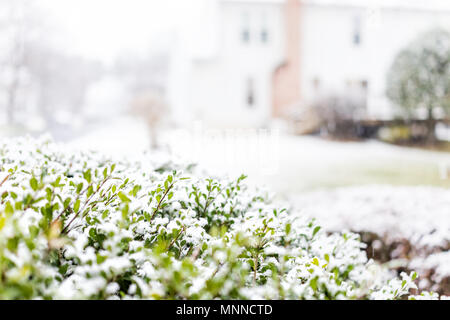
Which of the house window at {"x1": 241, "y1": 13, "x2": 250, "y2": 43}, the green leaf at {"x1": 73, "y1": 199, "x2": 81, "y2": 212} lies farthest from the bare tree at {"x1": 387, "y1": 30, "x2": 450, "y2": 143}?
→ the green leaf at {"x1": 73, "y1": 199, "x2": 81, "y2": 212}

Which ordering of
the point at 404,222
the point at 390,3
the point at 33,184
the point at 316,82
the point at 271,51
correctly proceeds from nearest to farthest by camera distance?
the point at 33,184 < the point at 404,222 < the point at 390,3 < the point at 271,51 < the point at 316,82

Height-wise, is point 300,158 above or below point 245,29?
below

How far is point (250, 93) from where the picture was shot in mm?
7184

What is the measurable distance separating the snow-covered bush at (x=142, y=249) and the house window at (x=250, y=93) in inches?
244

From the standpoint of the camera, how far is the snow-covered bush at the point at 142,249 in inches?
25.7

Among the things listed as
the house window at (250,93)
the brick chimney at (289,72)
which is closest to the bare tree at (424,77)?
the brick chimney at (289,72)

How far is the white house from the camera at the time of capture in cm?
695

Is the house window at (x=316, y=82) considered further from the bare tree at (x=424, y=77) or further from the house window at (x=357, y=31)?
the bare tree at (x=424, y=77)

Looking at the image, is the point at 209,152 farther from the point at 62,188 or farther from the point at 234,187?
the point at 62,188

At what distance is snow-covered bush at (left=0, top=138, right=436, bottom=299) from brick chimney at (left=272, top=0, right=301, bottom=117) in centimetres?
634

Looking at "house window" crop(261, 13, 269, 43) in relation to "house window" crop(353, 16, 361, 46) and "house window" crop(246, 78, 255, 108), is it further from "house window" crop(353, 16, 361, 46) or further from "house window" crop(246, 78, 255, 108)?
"house window" crop(353, 16, 361, 46)

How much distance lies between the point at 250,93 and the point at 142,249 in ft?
21.8

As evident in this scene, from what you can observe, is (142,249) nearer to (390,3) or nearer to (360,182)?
(360,182)

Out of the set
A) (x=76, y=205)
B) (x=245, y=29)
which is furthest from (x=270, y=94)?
(x=76, y=205)
